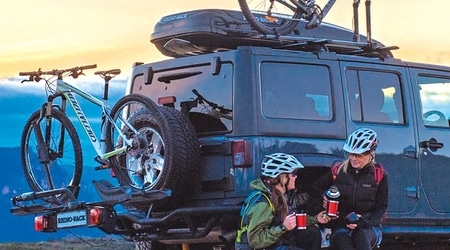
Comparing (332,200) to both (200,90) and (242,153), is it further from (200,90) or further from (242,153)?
(200,90)

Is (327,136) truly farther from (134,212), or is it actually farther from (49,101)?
(49,101)

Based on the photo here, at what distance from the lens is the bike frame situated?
11135 millimetres

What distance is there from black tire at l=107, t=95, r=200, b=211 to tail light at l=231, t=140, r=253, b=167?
1.12 ft

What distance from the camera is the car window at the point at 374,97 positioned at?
11398 millimetres

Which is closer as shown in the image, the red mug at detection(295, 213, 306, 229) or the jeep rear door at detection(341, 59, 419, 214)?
the red mug at detection(295, 213, 306, 229)

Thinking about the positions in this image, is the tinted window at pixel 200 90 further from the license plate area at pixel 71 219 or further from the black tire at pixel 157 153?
the license plate area at pixel 71 219

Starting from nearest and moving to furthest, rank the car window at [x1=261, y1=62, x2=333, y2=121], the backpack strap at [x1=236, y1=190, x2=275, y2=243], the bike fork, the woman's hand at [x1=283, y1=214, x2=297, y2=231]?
the woman's hand at [x1=283, y1=214, x2=297, y2=231], the backpack strap at [x1=236, y1=190, x2=275, y2=243], the car window at [x1=261, y1=62, x2=333, y2=121], the bike fork

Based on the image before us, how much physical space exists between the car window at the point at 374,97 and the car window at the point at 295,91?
0.34m

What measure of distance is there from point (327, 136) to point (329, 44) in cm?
97

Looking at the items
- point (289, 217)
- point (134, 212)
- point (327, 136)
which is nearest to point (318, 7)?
point (327, 136)

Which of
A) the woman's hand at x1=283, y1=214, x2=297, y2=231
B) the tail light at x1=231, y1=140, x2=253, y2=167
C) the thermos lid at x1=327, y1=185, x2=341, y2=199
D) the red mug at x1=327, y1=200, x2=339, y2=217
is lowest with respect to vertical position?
the woman's hand at x1=283, y1=214, x2=297, y2=231

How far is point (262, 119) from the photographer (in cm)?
1058

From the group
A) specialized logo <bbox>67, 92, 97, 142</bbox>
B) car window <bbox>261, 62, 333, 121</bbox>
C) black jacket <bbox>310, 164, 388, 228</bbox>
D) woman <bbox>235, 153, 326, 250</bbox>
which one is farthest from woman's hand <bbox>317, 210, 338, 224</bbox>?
specialized logo <bbox>67, 92, 97, 142</bbox>

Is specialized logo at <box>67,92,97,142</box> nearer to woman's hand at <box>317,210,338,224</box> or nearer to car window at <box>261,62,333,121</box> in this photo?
car window at <box>261,62,333,121</box>
